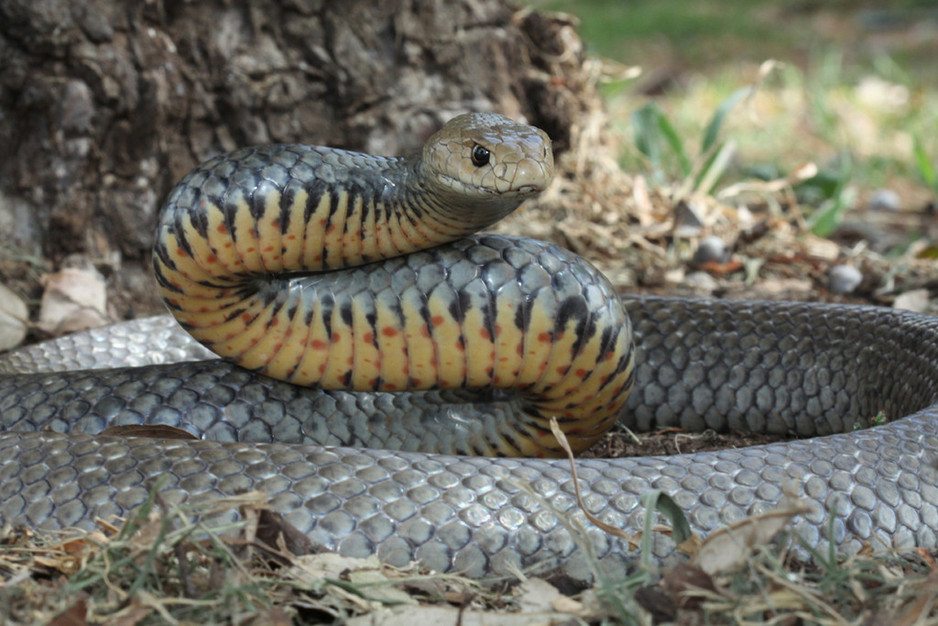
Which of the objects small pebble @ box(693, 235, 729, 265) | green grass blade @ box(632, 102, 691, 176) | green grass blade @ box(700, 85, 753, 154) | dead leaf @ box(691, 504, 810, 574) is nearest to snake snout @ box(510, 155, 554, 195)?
dead leaf @ box(691, 504, 810, 574)

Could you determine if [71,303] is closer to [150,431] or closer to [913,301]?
[150,431]

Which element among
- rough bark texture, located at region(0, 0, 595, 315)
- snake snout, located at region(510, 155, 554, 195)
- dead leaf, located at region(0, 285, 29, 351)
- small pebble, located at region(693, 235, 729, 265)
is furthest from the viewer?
small pebble, located at region(693, 235, 729, 265)

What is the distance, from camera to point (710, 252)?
19.8ft

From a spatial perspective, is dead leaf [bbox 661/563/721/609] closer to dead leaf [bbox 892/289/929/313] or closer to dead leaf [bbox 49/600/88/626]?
dead leaf [bbox 49/600/88/626]

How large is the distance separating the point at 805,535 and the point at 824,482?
8.6 inches

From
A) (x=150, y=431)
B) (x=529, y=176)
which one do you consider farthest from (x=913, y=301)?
(x=150, y=431)

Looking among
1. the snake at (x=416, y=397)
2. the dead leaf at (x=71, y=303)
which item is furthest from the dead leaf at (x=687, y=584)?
the dead leaf at (x=71, y=303)

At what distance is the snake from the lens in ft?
8.92

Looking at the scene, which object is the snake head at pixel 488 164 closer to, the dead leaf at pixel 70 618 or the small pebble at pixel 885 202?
the dead leaf at pixel 70 618

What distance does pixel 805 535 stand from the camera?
2771 mm

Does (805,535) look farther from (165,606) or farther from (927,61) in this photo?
(927,61)

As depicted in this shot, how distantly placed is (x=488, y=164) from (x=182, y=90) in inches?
110

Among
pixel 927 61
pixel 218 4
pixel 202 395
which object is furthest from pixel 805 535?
pixel 927 61

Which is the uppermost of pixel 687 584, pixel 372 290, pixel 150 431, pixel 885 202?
pixel 372 290
